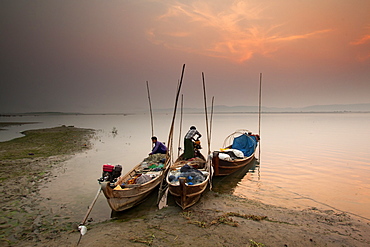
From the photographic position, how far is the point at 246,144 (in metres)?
12.7

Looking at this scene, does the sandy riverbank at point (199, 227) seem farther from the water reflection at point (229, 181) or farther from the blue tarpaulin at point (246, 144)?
the blue tarpaulin at point (246, 144)

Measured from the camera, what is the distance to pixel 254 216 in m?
5.50

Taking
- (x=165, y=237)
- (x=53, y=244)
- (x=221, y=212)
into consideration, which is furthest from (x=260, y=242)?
(x=53, y=244)

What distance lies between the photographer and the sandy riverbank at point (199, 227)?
441 cm

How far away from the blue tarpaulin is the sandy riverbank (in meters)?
5.73

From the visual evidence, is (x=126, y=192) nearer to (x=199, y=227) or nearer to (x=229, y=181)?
(x=199, y=227)

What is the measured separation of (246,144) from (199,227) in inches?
338

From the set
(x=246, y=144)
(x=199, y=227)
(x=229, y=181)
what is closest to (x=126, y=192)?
(x=199, y=227)

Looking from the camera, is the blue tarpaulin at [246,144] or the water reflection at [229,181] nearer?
the water reflection at [229,181]

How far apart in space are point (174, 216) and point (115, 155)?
10673 mm

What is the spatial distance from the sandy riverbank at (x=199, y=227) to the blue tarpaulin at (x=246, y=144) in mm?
5731

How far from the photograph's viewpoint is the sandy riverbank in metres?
4.41

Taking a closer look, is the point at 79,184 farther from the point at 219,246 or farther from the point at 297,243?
the point at 297,243

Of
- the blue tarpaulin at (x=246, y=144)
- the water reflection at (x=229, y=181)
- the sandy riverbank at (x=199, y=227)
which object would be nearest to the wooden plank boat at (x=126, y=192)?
the sandy riverbank at (x=199, y=227)
